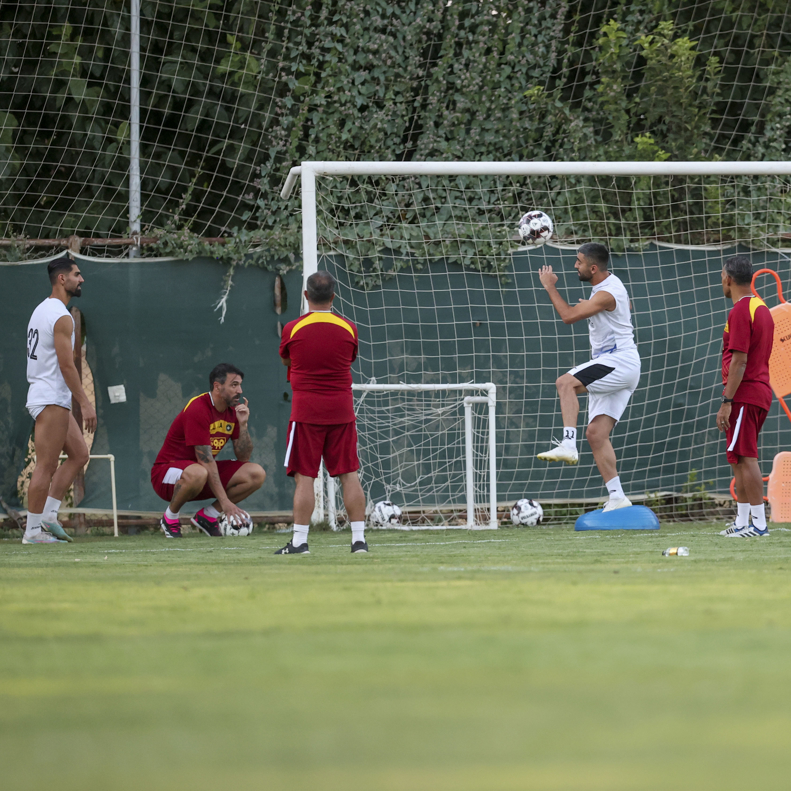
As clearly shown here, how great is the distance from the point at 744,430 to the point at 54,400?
441 cm

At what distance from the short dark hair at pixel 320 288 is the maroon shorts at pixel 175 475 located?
2.53 m

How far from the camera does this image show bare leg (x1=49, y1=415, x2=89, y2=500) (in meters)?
7.04

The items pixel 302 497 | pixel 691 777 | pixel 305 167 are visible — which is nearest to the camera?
pixel 691 777

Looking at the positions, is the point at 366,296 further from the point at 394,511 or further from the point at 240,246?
the point at 394,511

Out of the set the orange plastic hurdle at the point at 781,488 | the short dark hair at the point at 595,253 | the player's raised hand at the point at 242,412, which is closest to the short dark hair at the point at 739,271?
the short dark hair at the point at 595,253

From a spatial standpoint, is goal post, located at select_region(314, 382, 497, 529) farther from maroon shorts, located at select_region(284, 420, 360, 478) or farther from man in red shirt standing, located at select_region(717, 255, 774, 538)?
maroon shorts, located at select_region(284, 420, 360, 478)

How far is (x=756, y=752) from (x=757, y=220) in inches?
355

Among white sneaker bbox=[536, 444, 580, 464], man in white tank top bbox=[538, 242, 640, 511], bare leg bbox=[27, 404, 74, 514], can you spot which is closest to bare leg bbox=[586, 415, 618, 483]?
man in white tank top bbox=[538, 242, 640, 511]

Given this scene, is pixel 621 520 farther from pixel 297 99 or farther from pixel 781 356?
pixel 297 99

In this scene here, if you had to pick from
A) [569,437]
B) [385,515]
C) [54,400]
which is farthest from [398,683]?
[385,515]

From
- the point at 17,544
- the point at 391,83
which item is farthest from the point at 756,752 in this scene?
the point at 391,83

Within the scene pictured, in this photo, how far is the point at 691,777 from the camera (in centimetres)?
124

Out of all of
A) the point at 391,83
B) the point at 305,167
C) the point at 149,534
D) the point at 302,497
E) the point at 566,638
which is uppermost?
the point at 391,83

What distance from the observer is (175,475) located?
24.5 feet
